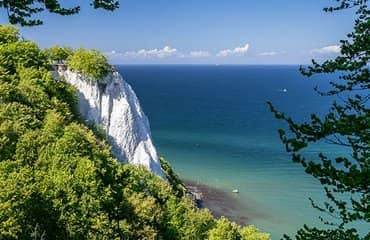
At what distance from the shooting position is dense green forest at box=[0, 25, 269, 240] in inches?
914

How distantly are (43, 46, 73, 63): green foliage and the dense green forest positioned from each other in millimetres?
6845

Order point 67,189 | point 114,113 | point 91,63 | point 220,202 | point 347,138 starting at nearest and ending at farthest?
point 347,138
point 67,189
point 91,63
point 114,113
point 220,202

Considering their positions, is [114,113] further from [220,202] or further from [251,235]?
[251,235]

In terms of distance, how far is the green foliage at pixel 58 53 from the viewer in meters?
41.3

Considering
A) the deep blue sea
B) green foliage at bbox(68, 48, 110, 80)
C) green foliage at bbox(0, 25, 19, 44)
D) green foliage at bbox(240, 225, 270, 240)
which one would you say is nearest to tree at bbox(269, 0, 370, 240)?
green foliage at bbox(240, 225, 270, 240)

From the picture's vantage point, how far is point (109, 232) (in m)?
23.9

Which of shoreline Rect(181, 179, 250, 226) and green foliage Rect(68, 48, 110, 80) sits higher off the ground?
green foliage Rect(68, 48, 110, 80)

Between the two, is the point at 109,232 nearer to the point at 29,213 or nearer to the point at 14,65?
the point at 29,213

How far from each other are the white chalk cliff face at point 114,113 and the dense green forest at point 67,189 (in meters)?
3.87

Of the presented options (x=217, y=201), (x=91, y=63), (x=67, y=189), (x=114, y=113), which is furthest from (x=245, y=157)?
(x=67, y=189)

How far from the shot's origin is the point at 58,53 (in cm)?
4125

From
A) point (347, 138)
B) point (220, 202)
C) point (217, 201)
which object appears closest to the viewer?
point (347, 138)

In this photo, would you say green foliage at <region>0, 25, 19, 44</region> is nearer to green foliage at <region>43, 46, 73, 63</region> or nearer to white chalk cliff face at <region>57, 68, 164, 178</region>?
green foliage at <region>43, 46, 73, 63</region>

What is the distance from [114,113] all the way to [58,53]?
27.8ft
